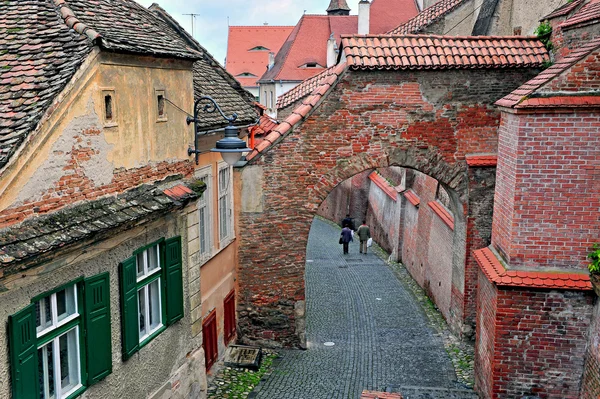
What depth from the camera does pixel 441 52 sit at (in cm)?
1347

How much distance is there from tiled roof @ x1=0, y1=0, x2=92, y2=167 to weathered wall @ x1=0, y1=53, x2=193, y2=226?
5.4 inches

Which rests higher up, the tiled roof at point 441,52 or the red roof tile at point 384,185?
the tiled roof at point 441,52

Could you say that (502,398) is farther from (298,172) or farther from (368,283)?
(368,283)

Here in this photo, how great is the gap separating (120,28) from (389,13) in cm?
3994

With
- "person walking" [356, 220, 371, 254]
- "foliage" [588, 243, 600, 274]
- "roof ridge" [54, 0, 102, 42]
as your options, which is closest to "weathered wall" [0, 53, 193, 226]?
"roof ridge" [54, 0, 102, 42]

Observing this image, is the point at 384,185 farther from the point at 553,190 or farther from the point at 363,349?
the point at 553,190

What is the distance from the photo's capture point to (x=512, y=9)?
17.8 metres

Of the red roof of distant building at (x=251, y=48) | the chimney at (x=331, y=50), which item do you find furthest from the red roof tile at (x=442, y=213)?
the red roof of distant building at (x=251, y=48)

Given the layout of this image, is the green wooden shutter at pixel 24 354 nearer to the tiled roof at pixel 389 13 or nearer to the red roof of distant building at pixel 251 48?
the tiled roof at pixel 389 13

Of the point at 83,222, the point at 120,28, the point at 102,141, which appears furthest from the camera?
the point at 120,28

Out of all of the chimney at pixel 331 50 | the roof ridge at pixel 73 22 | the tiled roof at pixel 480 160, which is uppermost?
the chimney at pixel 331 50

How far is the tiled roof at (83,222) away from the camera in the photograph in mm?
5793

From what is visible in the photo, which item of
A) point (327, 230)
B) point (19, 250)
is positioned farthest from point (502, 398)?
point (327, 230)

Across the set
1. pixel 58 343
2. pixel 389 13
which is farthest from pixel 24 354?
pixel 389 13
